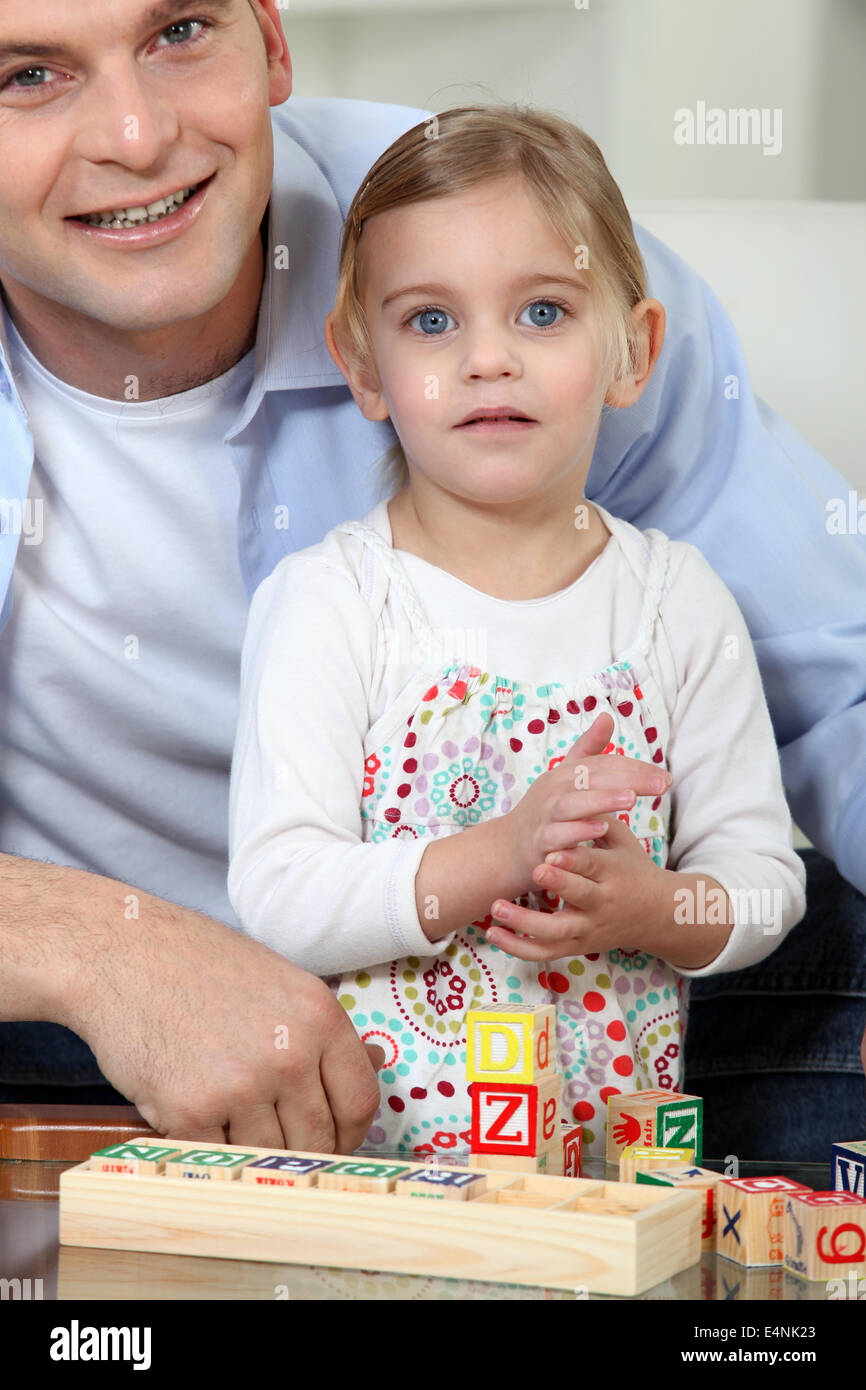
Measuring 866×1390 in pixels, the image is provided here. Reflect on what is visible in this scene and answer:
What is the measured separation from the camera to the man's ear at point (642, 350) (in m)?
1.05

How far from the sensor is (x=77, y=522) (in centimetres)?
129

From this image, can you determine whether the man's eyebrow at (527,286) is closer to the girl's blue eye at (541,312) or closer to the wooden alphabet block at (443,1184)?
the girl's blue eye at (541,312)

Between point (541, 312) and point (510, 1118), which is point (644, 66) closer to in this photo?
point (541, 312)

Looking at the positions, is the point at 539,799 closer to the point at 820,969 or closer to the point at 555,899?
the point at 555,899

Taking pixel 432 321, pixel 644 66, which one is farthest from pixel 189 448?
pixel 644 66

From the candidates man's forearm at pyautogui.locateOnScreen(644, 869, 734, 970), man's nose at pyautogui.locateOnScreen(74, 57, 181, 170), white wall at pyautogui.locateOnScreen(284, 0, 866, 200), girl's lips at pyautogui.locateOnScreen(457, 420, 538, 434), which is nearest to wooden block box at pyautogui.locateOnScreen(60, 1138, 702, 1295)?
man's forearm at pyautogui.locateOnScreen(644, 869, 734, 970)

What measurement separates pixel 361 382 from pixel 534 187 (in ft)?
0.62

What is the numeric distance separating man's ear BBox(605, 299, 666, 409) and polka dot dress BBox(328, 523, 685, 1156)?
8.4 inches

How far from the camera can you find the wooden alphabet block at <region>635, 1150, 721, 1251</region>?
0.73m

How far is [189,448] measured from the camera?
130cm

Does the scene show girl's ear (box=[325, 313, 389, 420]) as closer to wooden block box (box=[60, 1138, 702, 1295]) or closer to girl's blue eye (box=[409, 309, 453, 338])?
girl's blue eye (box=[409, 309, 453, 338])

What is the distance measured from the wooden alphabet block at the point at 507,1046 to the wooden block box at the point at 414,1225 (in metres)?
0.06

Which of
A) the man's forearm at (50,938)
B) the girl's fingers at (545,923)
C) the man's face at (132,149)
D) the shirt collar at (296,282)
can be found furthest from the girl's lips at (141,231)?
the girl's fingers at (545,923)
